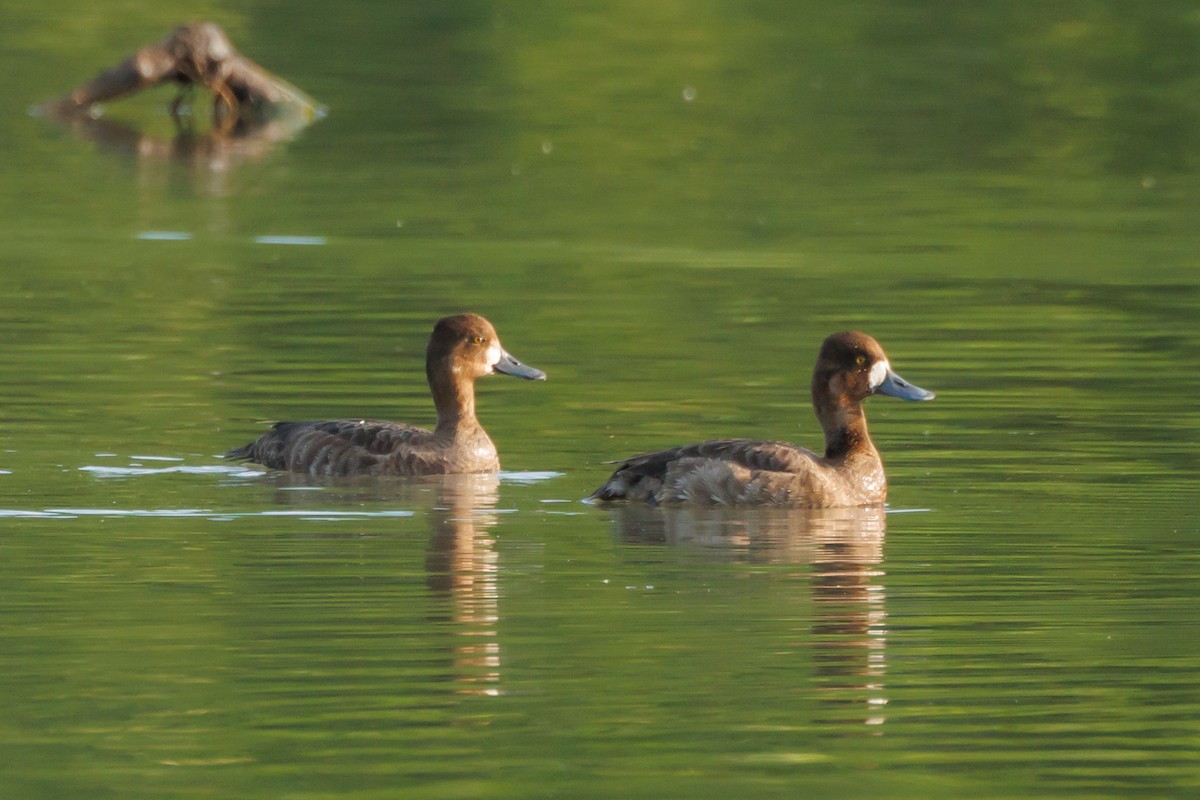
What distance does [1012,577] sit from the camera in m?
11.6

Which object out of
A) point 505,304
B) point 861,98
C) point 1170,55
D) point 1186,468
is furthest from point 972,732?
point 1170,55

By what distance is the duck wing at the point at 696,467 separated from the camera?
529 inches

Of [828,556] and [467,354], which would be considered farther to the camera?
[467,354]

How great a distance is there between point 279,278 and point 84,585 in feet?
37.2

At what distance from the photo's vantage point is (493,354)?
1582 cm

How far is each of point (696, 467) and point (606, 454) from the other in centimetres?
142

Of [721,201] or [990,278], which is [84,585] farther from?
[721,201]

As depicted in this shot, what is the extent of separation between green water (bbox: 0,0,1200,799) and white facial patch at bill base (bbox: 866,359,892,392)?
522 millimetres

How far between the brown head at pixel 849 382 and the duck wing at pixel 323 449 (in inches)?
91.7

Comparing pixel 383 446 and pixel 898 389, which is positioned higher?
pixel 898 389

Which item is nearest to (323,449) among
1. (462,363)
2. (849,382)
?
(462,363)

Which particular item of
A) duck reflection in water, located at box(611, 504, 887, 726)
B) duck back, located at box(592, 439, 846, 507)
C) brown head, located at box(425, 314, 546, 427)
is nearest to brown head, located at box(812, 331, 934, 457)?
duck back, located at box(592, 439, 846, 507)

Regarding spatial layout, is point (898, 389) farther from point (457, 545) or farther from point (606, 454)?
point (457, 545)

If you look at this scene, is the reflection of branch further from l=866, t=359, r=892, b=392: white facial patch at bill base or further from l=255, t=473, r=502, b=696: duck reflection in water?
l=866, t=359, r=892, b=392: white facial patch at bill base
